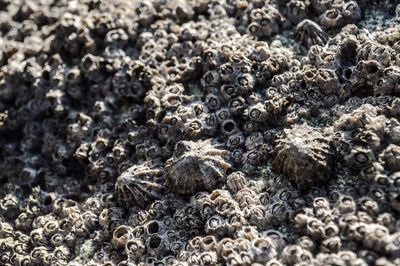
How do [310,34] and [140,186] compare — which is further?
[310,34]

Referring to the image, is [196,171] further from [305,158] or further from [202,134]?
[305,158]

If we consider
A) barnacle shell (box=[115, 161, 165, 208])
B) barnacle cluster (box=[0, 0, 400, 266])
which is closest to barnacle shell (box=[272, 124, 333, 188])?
barnacle cluster (box=[0, 0, 400, 266])

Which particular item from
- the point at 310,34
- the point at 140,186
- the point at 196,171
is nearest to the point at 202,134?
the point at 196,171

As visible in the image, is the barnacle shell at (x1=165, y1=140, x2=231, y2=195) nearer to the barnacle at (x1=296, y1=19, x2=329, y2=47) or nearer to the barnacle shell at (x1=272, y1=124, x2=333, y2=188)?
the barnacle shell at (x1=272, y1=124, x2=333, y2=188)

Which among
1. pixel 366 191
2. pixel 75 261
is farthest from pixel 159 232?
pixel 366 191

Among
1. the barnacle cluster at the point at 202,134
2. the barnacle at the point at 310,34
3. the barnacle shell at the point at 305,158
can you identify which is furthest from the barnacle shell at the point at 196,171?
the barnacle at the point at 310,34

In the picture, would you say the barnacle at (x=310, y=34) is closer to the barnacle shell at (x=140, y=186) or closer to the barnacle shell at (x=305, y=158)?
the barnacle shell at (x=305, y=158)

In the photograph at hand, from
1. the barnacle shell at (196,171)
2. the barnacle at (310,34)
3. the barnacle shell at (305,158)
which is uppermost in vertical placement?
the barnacle at (310,34)
